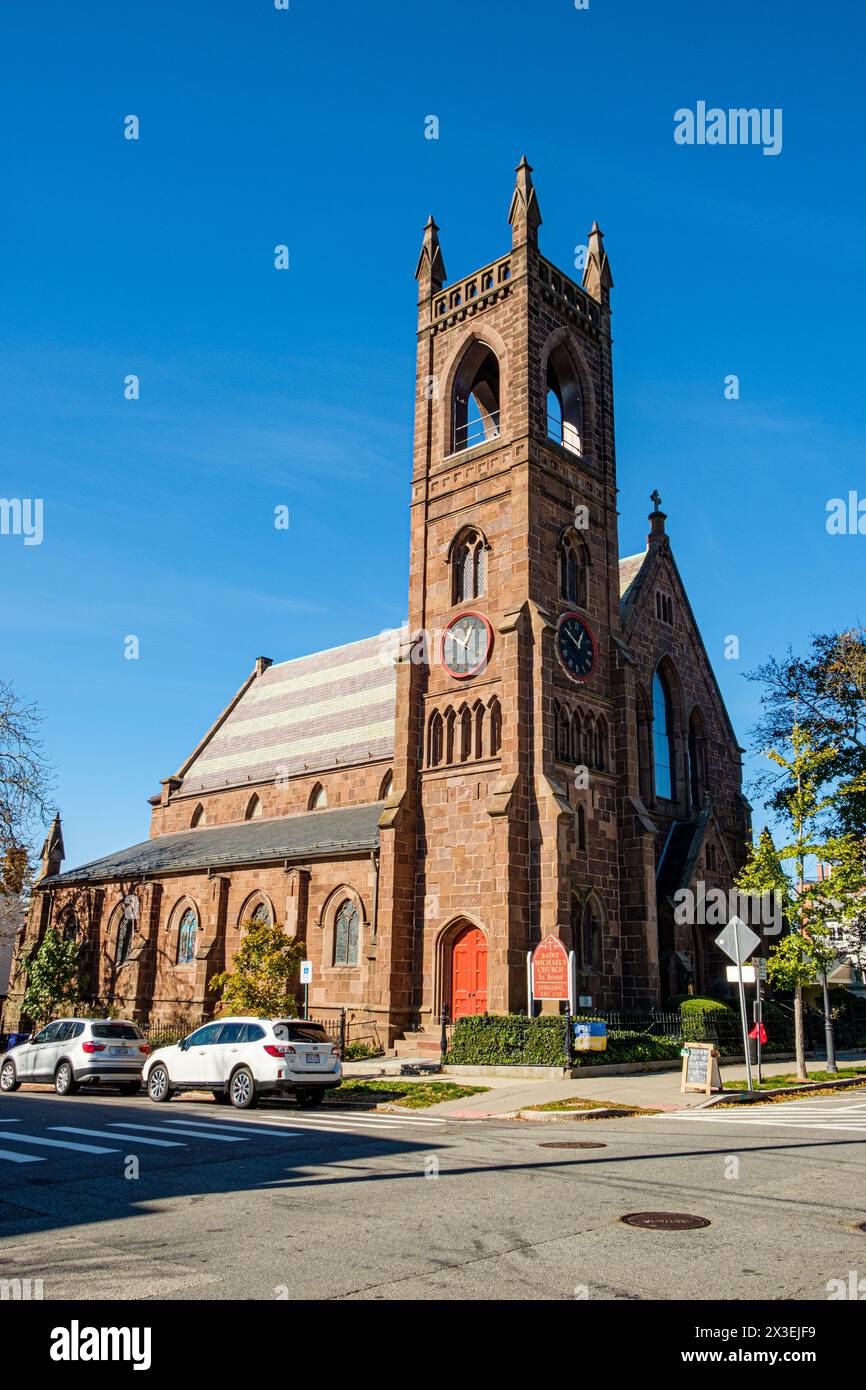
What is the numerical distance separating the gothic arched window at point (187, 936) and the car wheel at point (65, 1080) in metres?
17.8

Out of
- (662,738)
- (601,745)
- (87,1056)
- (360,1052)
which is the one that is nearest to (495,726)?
(601,745)

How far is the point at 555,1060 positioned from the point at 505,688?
1073 cm

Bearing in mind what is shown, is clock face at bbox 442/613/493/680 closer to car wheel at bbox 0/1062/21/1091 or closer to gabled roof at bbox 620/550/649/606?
gabled roof at bbox 620/550/649/606

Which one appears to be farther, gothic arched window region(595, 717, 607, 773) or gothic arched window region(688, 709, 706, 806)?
gothic arched window region(688, 709, 706, 806)

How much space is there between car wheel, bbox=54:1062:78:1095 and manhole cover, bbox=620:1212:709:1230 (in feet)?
57.1

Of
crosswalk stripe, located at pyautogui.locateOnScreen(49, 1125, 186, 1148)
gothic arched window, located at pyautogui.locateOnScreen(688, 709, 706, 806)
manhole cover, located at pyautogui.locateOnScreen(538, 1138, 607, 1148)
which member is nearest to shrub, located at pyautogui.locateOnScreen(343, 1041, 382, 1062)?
crosswalk stripe, located at pyautogui.locateOnScreen(49, 1125, 186, 1148)

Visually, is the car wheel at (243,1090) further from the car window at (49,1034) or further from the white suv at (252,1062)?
the car window at (49,1034)

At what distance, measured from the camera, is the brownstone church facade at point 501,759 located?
2889cm

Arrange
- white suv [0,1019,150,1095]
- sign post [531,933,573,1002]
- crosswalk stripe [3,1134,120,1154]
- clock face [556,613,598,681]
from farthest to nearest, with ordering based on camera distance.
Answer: clock face [556,613,598,681], sign post [531,933,573,1002], white suv [0,1019,150,1095], crosswalk stripe [3,1134,120,1154]

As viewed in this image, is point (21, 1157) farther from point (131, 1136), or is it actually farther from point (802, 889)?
point (802, 889)

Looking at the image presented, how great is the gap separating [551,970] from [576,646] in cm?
1150

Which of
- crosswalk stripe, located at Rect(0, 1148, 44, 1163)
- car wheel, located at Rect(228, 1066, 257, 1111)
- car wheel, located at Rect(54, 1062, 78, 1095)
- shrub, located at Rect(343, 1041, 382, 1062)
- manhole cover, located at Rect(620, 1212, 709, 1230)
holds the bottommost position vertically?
shrub, located at Rect(343, 1041, 382, 1062)

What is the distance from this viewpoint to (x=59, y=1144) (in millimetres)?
13102

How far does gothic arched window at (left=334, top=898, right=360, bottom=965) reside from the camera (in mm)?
33125
